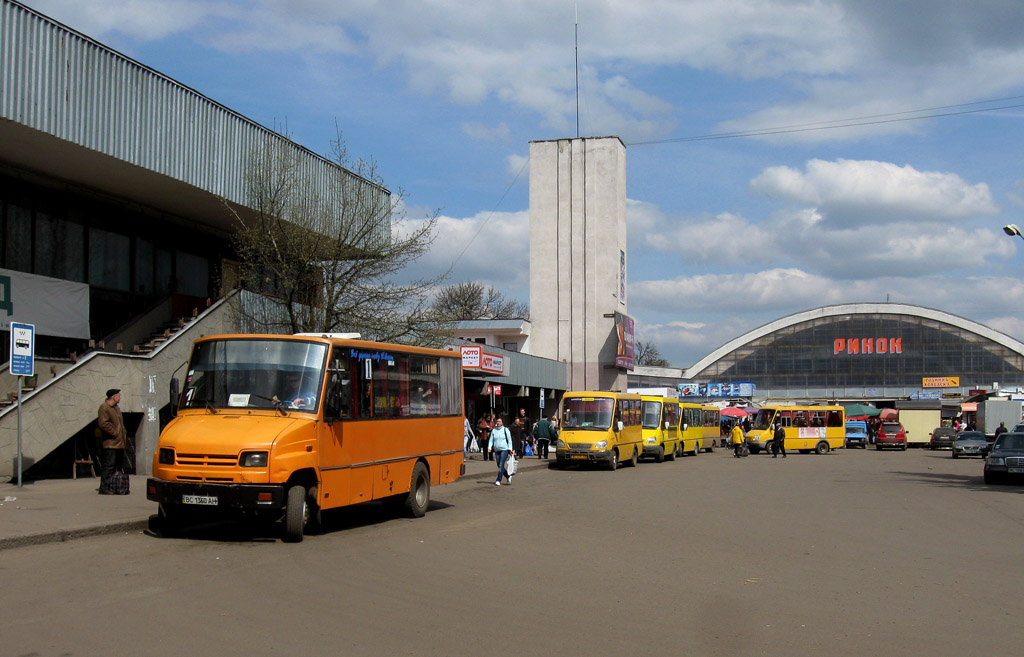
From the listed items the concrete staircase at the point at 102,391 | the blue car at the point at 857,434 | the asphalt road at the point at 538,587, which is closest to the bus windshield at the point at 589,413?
the concrete staircase at the point at 102,391

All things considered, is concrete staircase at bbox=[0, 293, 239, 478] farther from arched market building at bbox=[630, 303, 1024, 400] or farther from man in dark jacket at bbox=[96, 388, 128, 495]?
arched market building at bbox=[630, 303, 1024, 400]

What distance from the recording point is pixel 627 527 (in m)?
14.8

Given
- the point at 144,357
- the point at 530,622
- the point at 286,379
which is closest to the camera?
the point at 530,622

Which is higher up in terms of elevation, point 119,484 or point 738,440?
point 119,484

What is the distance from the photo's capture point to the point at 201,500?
11508 mm

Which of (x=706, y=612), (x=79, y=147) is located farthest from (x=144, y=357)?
(x=706, y=612)

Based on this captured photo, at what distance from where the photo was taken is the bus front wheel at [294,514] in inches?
468

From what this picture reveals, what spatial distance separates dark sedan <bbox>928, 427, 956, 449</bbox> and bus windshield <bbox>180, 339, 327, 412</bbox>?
5438 cm

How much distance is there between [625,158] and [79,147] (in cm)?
4728

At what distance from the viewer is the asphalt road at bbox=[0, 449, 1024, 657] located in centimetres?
702

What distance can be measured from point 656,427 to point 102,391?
23.2 m

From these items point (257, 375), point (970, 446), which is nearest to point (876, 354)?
point (970, 446)

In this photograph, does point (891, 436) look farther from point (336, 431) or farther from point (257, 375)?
point (257, 375)

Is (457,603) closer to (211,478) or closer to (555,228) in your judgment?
(211,478)
